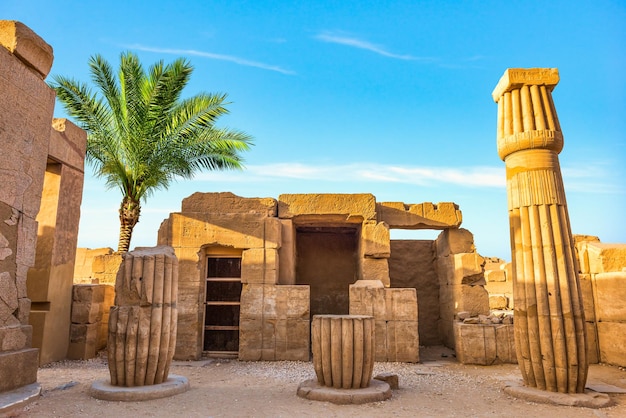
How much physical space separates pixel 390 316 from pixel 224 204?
367cm

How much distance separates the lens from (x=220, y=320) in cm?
934

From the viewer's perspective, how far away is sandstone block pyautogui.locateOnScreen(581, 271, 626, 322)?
23.2 ft

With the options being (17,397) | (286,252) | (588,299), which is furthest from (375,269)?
(17,397)

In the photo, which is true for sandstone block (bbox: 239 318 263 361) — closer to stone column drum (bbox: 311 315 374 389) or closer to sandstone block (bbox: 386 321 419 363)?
sandstone block (bbox: 386 321 419 363)

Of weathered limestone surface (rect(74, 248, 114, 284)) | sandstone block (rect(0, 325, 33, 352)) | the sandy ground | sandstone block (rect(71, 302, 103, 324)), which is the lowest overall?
the sandy ground

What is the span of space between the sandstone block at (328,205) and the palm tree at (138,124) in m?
3.33

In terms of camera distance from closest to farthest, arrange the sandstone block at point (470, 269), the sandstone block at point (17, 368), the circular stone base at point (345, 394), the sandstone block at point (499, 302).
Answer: the sandstone block at point (17, 368), the circular stone base at point (345, 394), the sandstone block at point (470, 269), the sandstone block at point (499, 302)

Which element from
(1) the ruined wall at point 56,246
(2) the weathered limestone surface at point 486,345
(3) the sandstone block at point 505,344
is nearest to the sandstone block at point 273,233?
(1) the ruined wall at point 56,246

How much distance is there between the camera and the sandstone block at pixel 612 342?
22.8 ft

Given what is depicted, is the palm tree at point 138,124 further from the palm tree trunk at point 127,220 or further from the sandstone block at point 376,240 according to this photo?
the sandstone block at point 376,240

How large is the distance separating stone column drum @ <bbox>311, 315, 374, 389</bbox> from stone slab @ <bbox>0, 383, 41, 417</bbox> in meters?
2.99

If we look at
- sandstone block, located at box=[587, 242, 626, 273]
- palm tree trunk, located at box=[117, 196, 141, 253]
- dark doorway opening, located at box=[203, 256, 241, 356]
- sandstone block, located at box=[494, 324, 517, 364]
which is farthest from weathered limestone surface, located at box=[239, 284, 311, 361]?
sandstone block, located at box=[587, 242, 626, 273]

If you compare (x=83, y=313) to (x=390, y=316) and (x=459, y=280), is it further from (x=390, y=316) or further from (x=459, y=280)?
(x=459, y=280)

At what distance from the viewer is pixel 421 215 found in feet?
28.9
